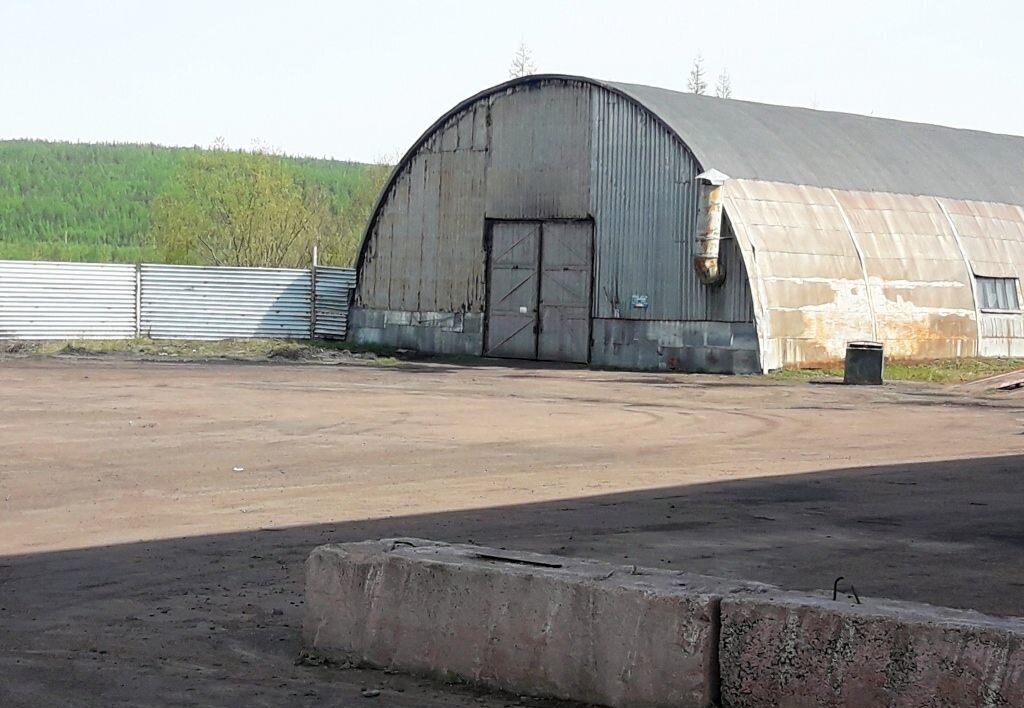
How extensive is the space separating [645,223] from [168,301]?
46.6 ft

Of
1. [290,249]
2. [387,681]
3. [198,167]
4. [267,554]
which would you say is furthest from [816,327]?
[198,167]

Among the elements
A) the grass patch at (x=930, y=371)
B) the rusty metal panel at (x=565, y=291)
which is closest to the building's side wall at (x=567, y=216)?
the rusty metal panel at (x=565, y=291)

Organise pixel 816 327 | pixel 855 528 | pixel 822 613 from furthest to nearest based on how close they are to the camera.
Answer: pixel 816 327
pixel 855 528
pixel 822 613

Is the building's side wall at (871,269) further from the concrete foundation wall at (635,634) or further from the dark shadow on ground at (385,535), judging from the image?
the concrete foundation wall at (635,634)

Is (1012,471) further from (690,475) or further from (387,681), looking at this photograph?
(387,681)

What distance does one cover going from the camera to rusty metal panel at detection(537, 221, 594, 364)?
3675 centimetres

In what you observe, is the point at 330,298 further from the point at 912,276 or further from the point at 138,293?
the point at 912,276

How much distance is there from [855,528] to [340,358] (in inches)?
Answer: 1035

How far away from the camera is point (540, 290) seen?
37688mm

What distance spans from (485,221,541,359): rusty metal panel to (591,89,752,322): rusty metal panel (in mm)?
1940

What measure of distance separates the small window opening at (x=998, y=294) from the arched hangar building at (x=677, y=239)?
5cm

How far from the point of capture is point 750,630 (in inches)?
273

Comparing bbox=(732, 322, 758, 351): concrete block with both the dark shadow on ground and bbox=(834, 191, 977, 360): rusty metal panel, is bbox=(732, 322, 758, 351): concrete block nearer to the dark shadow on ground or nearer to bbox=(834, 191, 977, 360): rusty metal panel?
bbox=(834, 191, 977, 360): rusty metal panel

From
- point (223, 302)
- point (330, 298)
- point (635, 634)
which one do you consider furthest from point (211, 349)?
point (635, 634)
